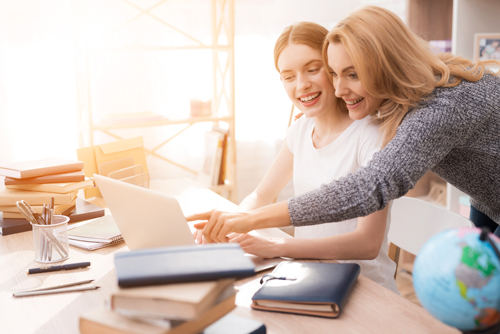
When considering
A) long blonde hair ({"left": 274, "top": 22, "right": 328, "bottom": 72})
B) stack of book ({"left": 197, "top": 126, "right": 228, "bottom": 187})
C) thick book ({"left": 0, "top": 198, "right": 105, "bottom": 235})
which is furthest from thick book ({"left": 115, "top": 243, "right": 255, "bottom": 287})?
stack of book ({"left": 197, "top": 126, "right": 228, "bottom": 187})

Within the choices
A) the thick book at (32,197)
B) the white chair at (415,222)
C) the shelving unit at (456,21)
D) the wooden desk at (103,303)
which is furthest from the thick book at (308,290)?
the shelving unit at (456,21)

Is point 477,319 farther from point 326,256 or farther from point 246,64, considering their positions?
point 246,64

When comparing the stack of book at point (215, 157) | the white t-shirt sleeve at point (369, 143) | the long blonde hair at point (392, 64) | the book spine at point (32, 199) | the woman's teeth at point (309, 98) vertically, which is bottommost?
the stack of book at point (215, 157)

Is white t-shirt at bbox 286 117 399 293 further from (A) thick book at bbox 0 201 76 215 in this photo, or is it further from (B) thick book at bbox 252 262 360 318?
(A) thick book at bbox 0 201 76 215

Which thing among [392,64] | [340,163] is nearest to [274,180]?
[340,163]

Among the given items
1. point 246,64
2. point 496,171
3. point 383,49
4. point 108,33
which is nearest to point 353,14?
point 383,49

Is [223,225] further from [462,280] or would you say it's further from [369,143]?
[462,280]

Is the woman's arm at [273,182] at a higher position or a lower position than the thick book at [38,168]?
lower

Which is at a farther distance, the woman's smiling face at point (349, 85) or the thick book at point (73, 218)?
the thick book at point (73, 218)

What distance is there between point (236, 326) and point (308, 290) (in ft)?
0.61

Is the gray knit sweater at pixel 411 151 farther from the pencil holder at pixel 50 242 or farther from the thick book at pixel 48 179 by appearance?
the thick book at pixel 48 179

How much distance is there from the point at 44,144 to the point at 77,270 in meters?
1.48

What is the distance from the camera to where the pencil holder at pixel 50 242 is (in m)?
1.19

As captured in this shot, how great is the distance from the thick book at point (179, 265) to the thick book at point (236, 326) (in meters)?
0.13
